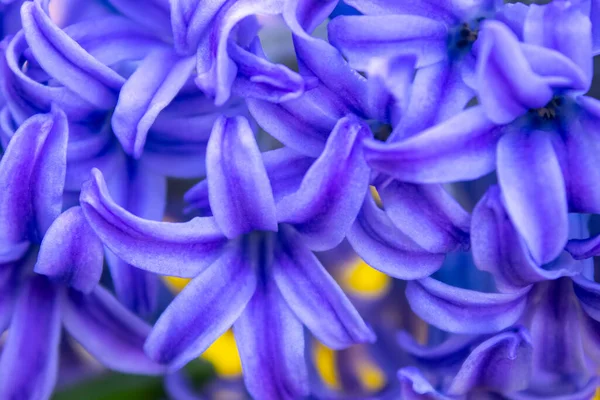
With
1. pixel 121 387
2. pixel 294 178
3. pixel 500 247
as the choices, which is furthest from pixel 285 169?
pixel 121 387

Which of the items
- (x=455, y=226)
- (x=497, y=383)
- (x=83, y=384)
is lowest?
(x=83, y=384)

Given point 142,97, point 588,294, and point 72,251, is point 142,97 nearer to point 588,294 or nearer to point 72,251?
point 72,251

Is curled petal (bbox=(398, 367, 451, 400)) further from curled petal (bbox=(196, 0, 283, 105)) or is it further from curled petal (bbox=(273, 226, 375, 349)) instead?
curled petal (bbox=(196, 0, 283, 105))

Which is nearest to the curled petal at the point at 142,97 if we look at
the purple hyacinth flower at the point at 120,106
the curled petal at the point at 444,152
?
the purple hyacinth flower at the point at 120,106

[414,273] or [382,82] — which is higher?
[382,82]

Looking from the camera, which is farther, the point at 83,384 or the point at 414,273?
the point at 83,384

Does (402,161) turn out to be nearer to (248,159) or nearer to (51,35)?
(248,159)

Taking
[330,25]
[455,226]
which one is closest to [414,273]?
[455,226]

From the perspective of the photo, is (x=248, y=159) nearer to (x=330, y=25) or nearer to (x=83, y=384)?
(x=330, y=25)
